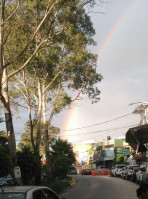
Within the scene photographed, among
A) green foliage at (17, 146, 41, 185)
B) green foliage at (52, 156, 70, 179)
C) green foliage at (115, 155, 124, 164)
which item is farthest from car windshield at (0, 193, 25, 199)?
green foliage at (115, 155, 124, 164)

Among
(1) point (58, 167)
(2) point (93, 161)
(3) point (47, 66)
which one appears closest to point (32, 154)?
(3) point (47, 66)

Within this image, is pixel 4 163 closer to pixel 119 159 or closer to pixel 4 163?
pixel 4 163

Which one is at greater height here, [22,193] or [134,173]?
[22,193]

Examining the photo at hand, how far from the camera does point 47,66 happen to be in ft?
80.7

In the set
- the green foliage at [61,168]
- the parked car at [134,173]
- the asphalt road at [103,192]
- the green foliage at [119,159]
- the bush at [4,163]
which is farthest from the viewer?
the green foliage at [119,159]

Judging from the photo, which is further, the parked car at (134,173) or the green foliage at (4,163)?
the parked car at (134,173)

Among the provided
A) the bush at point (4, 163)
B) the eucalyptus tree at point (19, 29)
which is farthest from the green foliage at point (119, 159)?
the bush at point (4, 163)

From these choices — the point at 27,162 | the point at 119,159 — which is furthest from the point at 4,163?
the point at 119,159

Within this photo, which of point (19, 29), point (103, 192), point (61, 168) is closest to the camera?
point (19, 29)

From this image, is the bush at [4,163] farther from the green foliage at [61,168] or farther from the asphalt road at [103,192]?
the green foliage at [61,168]

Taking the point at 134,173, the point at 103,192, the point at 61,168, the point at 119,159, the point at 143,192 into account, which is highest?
the point at 119,159

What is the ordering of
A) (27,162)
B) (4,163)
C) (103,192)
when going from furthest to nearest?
(103,192)
(27,162)
(4,163)

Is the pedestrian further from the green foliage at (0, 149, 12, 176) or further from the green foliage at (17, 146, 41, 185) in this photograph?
the green foliage at (17, 146, 41, 185)

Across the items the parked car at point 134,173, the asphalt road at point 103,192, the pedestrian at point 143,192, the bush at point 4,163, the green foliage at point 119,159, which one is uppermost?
the green foliage at point 119,159
